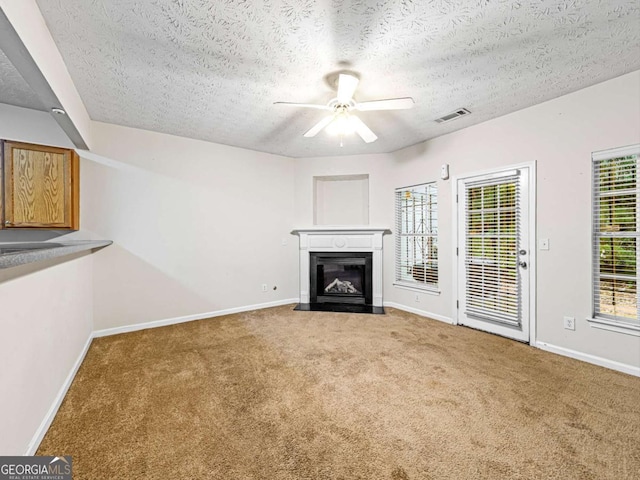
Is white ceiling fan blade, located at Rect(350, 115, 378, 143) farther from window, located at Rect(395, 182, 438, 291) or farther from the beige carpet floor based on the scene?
the beige carpet floor

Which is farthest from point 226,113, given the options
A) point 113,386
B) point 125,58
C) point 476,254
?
point 476,254

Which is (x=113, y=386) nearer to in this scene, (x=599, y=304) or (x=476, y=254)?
(x=476, y=254)

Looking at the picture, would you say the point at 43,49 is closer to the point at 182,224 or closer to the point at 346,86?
the point at 346,86

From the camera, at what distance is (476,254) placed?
3.58 metres

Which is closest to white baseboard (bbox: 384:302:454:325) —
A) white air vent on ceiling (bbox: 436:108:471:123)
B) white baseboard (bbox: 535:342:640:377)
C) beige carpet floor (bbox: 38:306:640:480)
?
beige carpet floor (bbox: 38:306:640:480)

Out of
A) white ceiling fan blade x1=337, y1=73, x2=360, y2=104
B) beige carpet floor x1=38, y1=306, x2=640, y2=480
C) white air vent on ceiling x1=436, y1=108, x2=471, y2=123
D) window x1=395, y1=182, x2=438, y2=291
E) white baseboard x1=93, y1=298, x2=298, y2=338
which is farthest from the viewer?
window x1=395, y1=182, x2=438, y2=291

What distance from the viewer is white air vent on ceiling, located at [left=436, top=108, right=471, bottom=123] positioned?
315cm

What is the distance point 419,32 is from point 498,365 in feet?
9.03

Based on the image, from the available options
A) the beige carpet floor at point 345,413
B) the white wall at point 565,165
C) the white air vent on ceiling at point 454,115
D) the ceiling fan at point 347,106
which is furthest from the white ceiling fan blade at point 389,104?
the beige carpet floor at point 345,413

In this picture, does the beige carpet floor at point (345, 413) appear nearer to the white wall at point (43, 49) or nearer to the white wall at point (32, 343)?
the white wall at point (32, 343)

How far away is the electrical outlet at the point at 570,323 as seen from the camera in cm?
274

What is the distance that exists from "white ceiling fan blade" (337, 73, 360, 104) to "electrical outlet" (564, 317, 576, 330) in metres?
2.95

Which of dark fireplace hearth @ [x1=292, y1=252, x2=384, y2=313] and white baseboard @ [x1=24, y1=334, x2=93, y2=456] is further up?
dark fireplace hearth @ [x1=292, y1=252, x2=384, y2=313]

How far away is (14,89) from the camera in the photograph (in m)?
2.56
